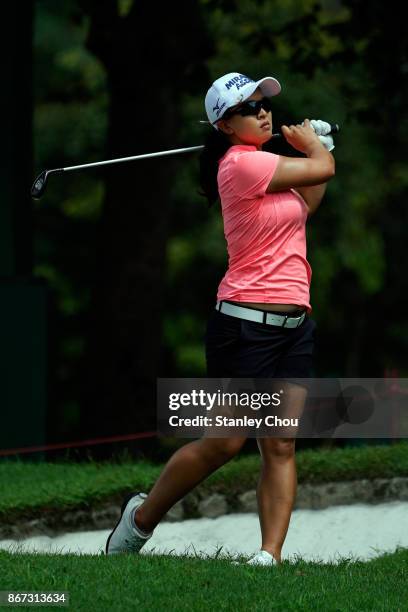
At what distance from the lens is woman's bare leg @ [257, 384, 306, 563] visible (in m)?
6.09

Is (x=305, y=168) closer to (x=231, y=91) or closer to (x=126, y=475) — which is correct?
(x=231, y=91)

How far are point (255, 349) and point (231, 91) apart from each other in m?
0.99

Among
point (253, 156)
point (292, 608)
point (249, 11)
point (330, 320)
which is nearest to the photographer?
point (292, 608)

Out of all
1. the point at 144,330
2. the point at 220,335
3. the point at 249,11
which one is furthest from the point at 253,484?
the point at 249,11

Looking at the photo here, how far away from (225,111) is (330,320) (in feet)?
77.5

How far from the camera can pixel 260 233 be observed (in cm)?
600

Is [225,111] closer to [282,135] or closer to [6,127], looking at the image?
[282,135]

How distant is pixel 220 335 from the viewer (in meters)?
6.08

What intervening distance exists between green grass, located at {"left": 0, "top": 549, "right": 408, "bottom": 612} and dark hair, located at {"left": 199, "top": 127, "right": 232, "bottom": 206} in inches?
57.6

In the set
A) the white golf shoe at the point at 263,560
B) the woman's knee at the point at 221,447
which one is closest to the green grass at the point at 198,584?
the white golf shoe at the point at 263,560

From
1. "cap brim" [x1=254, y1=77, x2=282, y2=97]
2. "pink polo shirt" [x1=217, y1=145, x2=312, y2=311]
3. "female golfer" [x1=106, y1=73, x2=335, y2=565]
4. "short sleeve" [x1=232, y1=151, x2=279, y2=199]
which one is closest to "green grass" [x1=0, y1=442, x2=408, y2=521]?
"female golfer" [x1=106, y1=73, x2=335, y2=565]

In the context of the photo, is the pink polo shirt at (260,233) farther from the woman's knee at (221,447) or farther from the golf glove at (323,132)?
the woman's knee at (221,447)

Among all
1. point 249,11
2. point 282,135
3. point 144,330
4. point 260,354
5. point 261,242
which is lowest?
point 144,330

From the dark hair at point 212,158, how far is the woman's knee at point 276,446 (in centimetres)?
99
